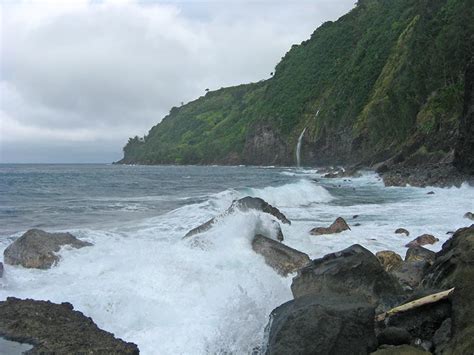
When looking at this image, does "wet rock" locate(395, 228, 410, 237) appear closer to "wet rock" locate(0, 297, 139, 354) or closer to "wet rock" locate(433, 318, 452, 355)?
"wet rock" locate(433, 318, 452, 355)

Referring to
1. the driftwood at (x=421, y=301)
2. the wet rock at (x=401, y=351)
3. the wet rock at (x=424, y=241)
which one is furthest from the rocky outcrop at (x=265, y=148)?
the wet rock at (x=401, y=351)

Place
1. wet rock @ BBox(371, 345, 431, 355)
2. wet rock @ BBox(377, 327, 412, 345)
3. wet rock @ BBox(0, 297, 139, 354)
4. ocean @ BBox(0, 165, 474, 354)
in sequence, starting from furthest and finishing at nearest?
ocean @ BBox(0, 165, 474, 354)
wet rock @ BBox(0, 297, 139, 354)
wet rock @ BBox(377, 327, 412, 345)
wet rock @ BBox(371, 345, 431, 355)

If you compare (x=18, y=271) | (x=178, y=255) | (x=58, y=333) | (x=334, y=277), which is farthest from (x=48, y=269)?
(x=334, y=277)

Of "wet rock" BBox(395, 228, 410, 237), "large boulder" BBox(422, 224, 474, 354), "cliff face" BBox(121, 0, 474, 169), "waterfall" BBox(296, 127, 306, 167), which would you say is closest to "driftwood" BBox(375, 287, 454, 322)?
"large boulder" BBox(422, 224, 474, 354)

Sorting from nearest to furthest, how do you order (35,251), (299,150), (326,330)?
(326,330) → (35,251) → (299,150)

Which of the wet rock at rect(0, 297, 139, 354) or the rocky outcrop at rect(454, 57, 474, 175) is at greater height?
the rocky outcrop at rect(454, 57, 474, 175)

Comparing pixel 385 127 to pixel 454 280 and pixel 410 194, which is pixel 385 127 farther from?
pixel 454 280

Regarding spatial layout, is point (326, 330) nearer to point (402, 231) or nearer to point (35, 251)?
point (35, 251)

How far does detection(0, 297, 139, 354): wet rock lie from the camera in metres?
6.43

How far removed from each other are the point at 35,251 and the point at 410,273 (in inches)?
318

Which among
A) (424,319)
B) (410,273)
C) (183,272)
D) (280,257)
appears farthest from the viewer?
(280,257)

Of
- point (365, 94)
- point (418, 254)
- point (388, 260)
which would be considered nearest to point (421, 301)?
point (418, 254)

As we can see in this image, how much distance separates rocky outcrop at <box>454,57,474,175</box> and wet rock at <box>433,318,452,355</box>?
26105 mm

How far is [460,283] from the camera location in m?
5.86
